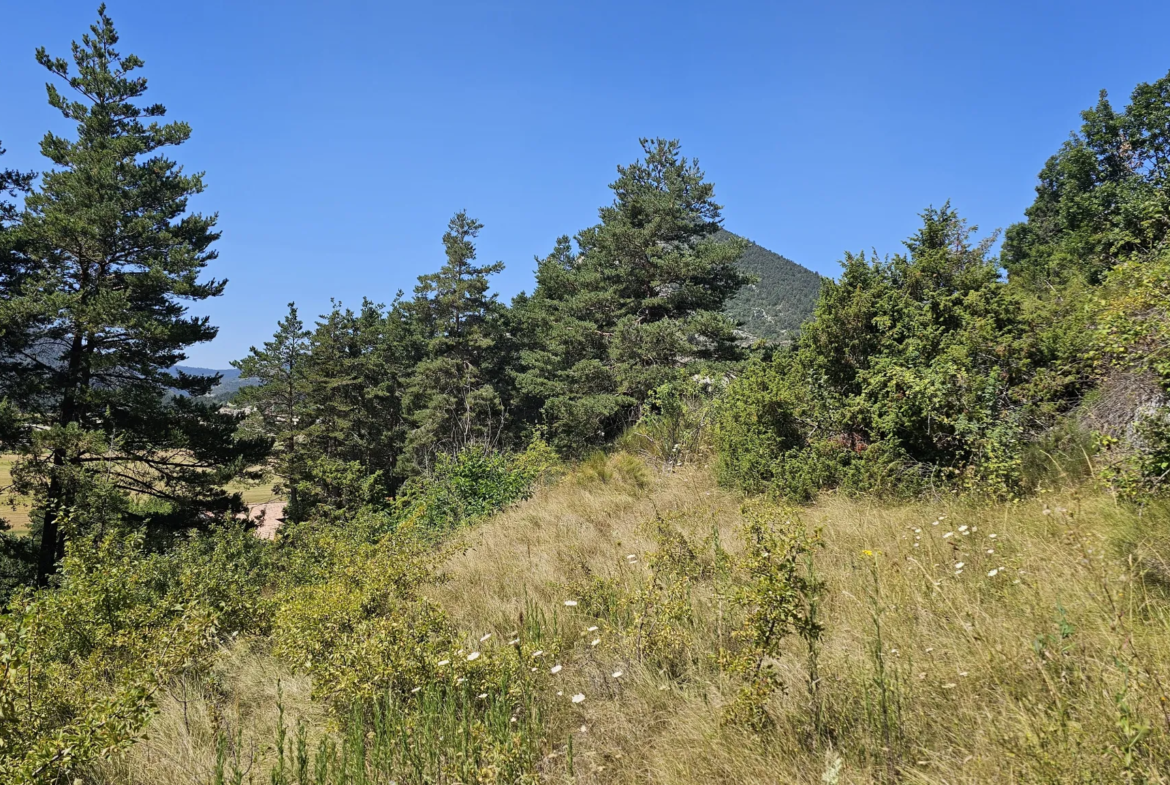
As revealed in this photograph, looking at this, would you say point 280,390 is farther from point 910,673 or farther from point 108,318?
point 910,673

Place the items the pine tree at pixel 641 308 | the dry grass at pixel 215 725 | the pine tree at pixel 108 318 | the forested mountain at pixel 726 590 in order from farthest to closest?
the pine tree at pixel 641 308
the pine tree at pixel 108 318
the dry grass at pixel 215 725
the forested mountain at pixel 726 590

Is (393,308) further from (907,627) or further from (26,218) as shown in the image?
(907,627)

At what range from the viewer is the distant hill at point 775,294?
246ft

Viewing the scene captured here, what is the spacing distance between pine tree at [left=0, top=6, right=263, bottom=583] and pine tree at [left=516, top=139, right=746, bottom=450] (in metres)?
11.2

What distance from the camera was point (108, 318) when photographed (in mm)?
12586

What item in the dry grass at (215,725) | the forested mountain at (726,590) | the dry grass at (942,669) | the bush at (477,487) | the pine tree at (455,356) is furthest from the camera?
the pine tree at (455,356)

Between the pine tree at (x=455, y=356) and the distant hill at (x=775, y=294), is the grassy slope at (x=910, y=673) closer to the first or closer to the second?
the pine tree at (x=455, y=356)

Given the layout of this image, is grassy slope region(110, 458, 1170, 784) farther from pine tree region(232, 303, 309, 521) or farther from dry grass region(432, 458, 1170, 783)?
pine tree region(232, 303, 309, 521)

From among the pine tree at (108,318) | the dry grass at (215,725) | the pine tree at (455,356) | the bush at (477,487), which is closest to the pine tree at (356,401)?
the pine tree at (455,356)

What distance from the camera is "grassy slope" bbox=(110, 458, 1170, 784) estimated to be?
1679 mm

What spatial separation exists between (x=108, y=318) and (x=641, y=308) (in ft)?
48.6

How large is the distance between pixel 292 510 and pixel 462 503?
21546mm

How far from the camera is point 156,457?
15.1 m

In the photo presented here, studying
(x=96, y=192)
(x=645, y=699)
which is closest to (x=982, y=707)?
(x=645, y=699)
